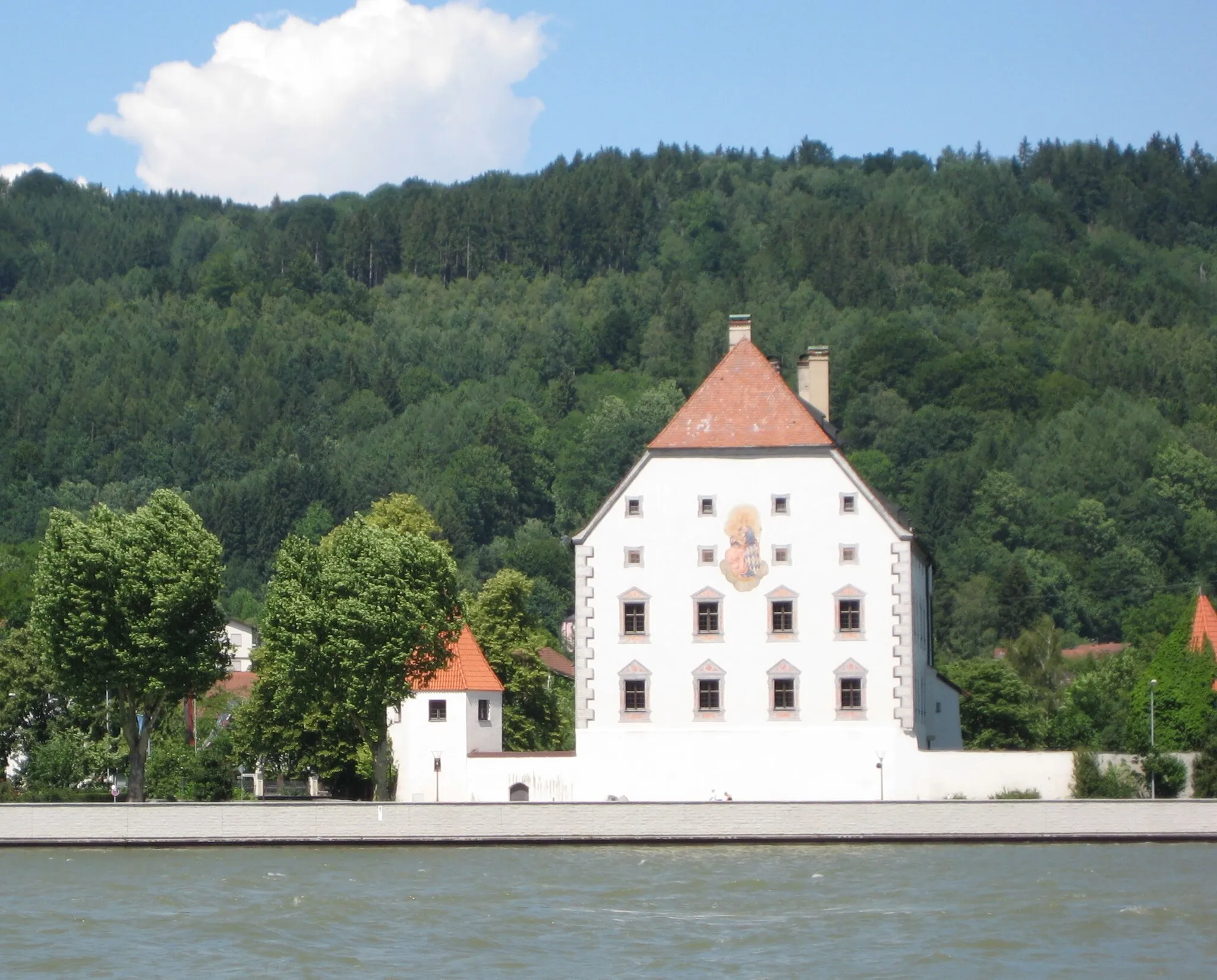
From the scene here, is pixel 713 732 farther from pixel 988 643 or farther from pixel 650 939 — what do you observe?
pixel 988 643

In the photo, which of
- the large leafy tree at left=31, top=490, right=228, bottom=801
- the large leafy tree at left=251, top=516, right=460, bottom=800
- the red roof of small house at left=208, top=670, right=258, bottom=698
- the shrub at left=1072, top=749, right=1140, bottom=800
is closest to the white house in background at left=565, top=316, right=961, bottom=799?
the large leafy tree at left=251, top=516, right=460, bottom=800

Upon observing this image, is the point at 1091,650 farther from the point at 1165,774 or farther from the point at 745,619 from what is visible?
the point at 1165,774

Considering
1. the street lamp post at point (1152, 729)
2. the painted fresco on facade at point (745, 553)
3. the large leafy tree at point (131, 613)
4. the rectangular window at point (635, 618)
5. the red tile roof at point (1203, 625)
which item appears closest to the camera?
the street lamp post at point (1152, 729)

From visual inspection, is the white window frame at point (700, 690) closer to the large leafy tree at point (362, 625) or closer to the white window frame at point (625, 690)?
the white window frame at point (625, 690)

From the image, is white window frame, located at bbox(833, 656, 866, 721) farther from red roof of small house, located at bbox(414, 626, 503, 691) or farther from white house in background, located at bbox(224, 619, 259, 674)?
white house in background, located at bbox(224, 619, 259, 674)

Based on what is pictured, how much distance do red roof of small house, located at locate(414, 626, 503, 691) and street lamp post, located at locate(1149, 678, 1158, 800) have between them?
20371 millimetres

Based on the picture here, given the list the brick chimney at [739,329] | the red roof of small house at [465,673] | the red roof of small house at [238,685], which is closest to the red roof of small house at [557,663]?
the red roof of small house at [238,685]

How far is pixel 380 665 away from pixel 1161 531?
400ft

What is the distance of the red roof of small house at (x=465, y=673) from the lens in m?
73.4

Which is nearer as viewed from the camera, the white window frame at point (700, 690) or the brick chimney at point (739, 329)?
the white window frame at point (700, 690)

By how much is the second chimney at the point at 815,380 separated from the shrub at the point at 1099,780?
60.0ft

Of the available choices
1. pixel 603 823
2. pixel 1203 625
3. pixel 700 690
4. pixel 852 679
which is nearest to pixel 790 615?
pixel 852 679

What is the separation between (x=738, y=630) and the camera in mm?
70750

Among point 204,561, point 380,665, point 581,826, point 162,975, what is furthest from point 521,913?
point 204,561
